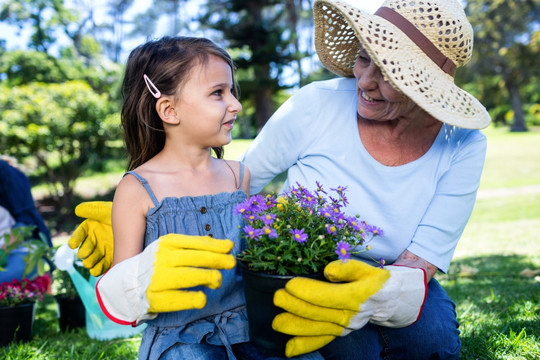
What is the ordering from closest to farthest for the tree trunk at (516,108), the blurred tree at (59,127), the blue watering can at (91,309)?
the blue watering can at (91,309) → the blurred tree at (59,127) → the tree trunk at (516,108)

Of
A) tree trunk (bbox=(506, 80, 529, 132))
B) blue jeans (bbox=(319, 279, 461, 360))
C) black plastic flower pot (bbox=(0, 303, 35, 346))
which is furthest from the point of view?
tree trunk (bbox=(506, 80, 529, 132))

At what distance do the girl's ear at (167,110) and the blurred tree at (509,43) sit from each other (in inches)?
1132

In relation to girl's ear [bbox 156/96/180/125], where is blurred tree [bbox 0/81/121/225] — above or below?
below

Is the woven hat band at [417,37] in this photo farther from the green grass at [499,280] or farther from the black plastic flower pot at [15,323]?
the black plastic flower pot at [15,323]

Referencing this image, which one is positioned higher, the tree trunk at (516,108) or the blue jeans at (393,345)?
the blue jeans at (393,345)

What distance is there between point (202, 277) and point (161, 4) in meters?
39.6

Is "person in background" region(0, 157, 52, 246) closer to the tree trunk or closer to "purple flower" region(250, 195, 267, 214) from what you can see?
"purple flower" region(250, 195, 267, 214)

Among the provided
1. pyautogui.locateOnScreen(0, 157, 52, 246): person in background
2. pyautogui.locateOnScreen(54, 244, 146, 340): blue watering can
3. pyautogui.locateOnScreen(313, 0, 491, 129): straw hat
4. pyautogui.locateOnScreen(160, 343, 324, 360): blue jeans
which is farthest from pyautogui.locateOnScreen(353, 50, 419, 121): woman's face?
pyautogui.locateOnScreen(0, 157, 52, 246): person in background

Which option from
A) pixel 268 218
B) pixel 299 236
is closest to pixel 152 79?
pixel 268 218

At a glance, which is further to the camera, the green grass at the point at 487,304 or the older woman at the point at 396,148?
the green grass at the point at 487,304

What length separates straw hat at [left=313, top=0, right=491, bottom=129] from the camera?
1.56m

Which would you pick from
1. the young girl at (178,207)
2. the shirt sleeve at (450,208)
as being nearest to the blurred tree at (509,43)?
the shirt sleeve at (450,208)

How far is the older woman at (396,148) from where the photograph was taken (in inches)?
61.9

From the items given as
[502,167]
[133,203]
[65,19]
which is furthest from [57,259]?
[65,19]
